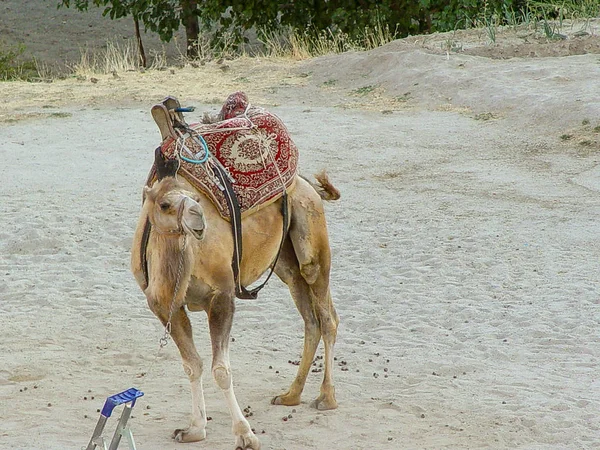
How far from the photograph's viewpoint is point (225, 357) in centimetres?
499

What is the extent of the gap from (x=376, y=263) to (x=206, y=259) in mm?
3957

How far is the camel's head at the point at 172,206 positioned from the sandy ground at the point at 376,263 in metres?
1.21

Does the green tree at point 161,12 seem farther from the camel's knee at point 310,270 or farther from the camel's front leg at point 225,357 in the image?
the camel's front leg at point 225,357

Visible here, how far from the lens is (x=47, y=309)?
7.77m

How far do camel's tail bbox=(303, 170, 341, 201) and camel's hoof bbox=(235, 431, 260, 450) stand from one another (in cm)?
159

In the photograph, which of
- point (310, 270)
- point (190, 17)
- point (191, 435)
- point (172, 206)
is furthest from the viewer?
point (190, 17)

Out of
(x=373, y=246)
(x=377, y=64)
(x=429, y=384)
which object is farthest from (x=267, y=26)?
(x=429, y=384)

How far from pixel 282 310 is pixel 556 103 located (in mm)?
6733

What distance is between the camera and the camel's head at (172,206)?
182 inches

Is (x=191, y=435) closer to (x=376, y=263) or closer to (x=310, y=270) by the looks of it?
(x=310, y=270)

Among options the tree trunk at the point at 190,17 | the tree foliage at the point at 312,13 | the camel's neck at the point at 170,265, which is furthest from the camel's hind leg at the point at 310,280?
the tree trunk at the point at 190,17

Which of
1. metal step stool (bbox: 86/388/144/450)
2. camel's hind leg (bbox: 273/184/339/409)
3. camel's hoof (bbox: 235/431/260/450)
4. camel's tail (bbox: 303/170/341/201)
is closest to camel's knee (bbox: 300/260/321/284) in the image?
camel's hind leg (bbox: 273/184/339/409)

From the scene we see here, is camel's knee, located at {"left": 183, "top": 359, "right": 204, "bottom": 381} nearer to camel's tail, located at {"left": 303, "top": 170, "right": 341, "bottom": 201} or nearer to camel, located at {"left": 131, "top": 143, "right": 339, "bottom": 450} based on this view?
camel, located at {"left": 131, "top": 143, "right": 339, "bottom": 450}

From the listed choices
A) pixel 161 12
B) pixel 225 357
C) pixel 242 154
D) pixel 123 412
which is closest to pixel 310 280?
pixel 242 154
